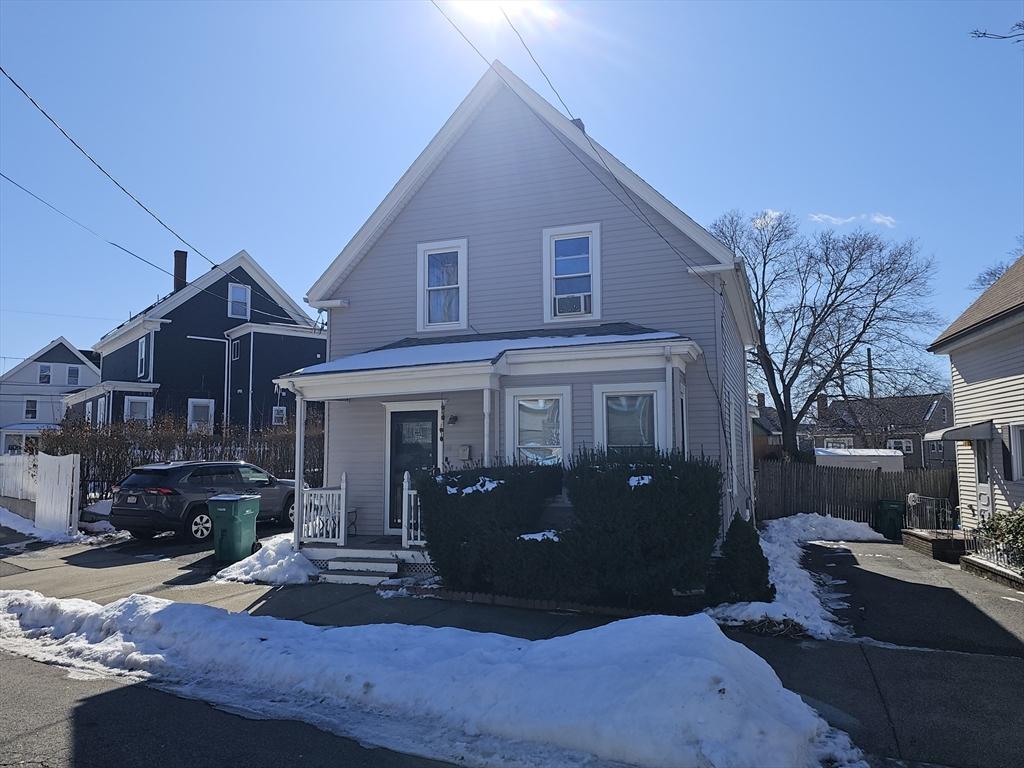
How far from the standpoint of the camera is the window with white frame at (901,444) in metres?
50.3

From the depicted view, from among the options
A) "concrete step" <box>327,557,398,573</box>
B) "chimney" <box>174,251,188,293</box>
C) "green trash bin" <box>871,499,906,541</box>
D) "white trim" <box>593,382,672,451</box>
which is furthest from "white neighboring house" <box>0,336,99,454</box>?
"green trash bin" <box>871,499,906,541</box>

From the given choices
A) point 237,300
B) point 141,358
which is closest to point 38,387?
point 141,358

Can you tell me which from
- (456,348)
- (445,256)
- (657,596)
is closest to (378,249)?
(445,256)

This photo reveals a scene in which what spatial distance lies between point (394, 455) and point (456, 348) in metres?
2.35

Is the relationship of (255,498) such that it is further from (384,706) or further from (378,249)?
(384,706)

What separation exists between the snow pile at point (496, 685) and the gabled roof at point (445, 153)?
704 centimetres

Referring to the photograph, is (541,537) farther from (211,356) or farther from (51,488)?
(211,356)

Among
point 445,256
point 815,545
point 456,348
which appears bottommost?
point 815,545

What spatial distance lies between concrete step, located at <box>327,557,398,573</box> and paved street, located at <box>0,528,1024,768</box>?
58cm

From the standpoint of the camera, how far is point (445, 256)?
42.9ft

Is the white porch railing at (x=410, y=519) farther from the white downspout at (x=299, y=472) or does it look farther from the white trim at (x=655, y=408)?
the white trim at (x=655, y=408)

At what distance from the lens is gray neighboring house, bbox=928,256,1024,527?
12.9 m

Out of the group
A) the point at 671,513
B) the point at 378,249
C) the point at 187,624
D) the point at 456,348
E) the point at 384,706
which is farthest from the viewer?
the point at 378,249

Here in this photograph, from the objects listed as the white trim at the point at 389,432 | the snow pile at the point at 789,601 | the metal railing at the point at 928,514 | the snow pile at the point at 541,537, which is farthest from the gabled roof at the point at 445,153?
the metal railing at the point at 928,514
